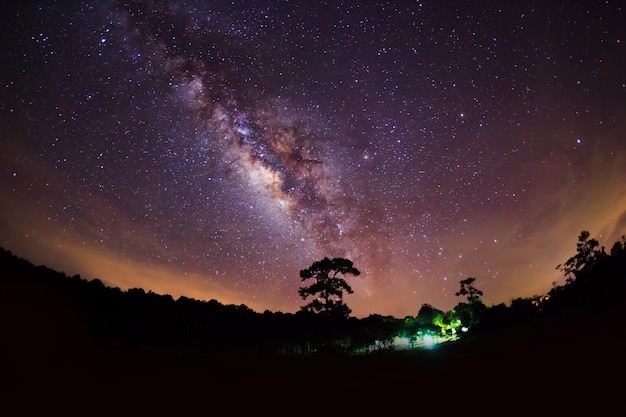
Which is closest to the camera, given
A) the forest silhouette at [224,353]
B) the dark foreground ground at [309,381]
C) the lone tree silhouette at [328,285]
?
the dark foreground ground at [309,381]

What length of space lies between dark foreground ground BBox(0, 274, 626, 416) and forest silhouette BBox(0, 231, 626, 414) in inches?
2.0

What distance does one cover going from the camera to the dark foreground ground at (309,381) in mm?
7418

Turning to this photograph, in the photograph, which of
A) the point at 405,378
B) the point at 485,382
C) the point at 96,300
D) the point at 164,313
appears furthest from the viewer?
the point at 164,313

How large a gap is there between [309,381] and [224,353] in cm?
1342

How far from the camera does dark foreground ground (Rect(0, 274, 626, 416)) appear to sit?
24.3 ft

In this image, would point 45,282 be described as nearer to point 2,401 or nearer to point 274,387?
point 2,401

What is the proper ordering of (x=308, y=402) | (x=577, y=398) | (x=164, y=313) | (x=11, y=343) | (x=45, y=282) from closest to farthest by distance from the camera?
(x=577, y=398)
(x=308, y=402)
(x=11, y=343)
(x=45, y=282)
(x=164, y=313)

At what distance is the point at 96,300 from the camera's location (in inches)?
803

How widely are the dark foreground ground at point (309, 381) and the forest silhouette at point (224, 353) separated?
0.17 ft

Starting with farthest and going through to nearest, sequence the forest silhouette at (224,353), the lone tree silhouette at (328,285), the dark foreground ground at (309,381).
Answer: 1. the lone tree silhouette at (328,285)
2. the forest silhouette at (224,353)
3. the dark foreground ground at (309,381)

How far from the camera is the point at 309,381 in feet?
40.7

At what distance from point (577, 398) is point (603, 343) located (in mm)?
4158

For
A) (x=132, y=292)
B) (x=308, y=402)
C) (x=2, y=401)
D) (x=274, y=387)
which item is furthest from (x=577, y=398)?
(x=132, y=292)

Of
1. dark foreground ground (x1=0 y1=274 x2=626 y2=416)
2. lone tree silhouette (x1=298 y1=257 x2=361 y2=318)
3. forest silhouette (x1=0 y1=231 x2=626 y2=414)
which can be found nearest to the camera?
dark foreground ground (x1=0 y1=274 x2=626 y2=416)
